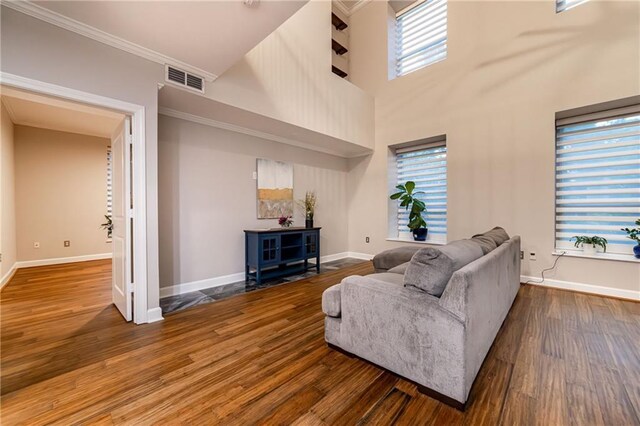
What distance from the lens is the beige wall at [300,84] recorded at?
3.33 meters

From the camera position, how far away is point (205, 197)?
12.1 ft

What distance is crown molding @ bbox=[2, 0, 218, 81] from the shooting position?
1.94 metres

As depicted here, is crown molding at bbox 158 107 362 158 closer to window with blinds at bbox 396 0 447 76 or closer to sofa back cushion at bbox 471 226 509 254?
window with blinds at bbox 396 0 447 76

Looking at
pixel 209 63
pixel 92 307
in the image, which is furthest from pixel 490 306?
pixel 92 307

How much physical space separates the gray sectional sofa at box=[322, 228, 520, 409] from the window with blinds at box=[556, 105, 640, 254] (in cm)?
278

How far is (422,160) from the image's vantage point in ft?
17.0

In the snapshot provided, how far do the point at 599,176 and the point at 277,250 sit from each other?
15.1ft

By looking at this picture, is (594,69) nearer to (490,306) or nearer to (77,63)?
(490,306)

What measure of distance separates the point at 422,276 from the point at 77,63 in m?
3.22

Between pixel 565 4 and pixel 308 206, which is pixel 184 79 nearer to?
pixel 308 206

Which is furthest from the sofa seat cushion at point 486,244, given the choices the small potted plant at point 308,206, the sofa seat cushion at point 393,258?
the small potted plant at point 308,206

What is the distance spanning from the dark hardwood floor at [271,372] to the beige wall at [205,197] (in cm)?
93

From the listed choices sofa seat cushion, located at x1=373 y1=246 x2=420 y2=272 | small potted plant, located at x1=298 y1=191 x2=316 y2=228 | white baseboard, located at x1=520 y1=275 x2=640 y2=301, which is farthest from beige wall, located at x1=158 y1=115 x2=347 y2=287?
white baseboard, located at x1=520 y1=275 x2=640 y2=301

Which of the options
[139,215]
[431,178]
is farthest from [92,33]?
[431,178]
